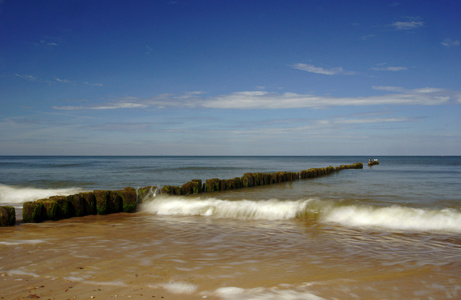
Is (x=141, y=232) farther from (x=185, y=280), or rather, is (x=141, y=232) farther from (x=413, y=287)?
(x=413, y=287)

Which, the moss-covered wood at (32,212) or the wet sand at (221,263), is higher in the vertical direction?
the moss-covered wood at (32,212)

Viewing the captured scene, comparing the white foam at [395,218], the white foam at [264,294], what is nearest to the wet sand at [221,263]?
the white foam at [264,294]

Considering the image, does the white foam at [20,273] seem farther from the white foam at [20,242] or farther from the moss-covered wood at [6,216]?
the moss-covered wood at [6,216]

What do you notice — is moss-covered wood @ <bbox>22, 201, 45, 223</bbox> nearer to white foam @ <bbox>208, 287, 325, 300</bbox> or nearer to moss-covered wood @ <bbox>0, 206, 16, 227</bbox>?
moss-covered wood @ <bbox>0, 206, 16, 227</bbox>

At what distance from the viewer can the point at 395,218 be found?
348 inches

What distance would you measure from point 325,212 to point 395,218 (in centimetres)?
184

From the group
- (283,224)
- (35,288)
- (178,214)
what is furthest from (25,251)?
(283,224)

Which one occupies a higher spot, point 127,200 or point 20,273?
point 127,200

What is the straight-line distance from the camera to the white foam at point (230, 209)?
9914 millimetres

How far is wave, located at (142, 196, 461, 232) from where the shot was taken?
330 inches

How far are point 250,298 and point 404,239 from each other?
455cm

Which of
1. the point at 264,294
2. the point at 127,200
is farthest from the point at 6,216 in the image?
the point at 264,294

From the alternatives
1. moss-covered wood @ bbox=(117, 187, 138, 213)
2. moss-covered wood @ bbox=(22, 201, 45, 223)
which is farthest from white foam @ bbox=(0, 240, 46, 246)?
moss-covered wood @ bbox=(117, 187, 138, 213)

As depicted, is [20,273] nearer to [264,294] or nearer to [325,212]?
[264,294]
